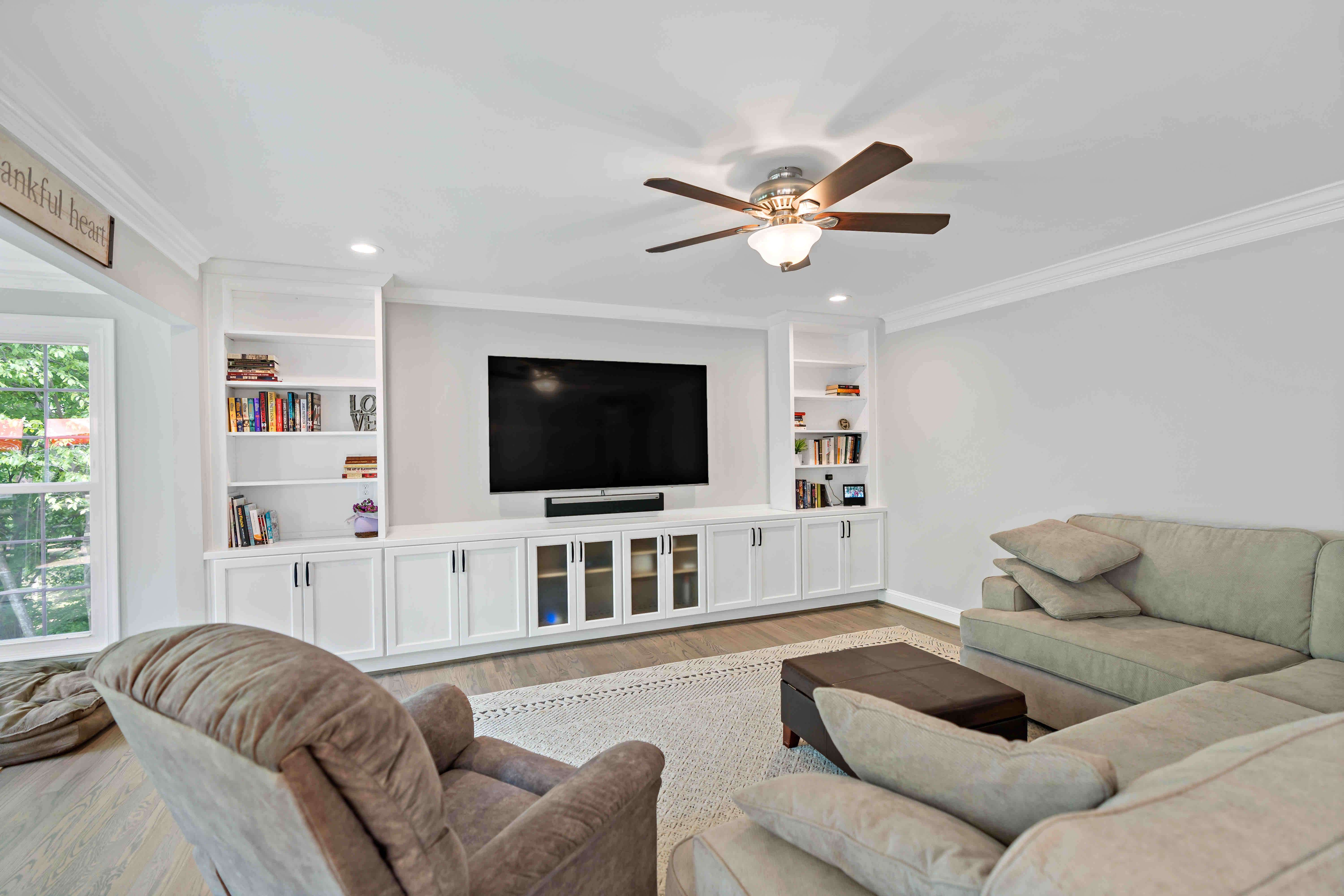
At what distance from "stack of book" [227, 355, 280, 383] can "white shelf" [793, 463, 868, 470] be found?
343 centimetres

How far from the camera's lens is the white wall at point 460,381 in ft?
13.2

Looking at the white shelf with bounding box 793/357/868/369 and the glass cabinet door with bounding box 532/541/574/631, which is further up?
the white shelf with bounding box 793/357/868/369

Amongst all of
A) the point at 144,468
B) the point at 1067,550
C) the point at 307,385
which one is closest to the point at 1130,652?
the point at 1067,550

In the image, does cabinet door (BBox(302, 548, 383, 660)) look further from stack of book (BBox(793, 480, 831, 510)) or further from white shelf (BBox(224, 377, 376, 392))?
stack of book (BBox(793, 480, 831, 510))

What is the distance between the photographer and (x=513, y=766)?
5.40ft

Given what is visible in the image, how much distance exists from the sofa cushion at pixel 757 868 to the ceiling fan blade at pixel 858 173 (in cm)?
160

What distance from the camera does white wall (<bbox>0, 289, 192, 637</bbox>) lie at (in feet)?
11.3

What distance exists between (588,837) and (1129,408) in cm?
351

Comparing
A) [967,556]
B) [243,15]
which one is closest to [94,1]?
[243,15]

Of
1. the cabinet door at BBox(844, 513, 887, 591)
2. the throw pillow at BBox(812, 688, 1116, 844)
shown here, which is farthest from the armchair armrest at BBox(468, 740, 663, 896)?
the cabinet door at BBox(844, 513, 887, 591)

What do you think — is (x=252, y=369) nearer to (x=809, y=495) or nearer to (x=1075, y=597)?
(x=809, y=495)

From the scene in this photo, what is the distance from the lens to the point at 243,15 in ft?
4.82

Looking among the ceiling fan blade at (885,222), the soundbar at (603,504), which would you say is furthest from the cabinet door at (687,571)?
the ceiling fan blade at (885,222)

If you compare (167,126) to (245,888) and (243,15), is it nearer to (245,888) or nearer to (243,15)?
(243,15)
